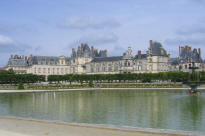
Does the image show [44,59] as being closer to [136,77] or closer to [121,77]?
[121,77]

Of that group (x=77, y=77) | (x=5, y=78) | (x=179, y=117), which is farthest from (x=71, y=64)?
(x=179, y=117)

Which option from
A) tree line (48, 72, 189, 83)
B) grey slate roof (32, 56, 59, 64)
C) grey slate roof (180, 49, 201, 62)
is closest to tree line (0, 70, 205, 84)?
tree line (48, 72, 189, 83)

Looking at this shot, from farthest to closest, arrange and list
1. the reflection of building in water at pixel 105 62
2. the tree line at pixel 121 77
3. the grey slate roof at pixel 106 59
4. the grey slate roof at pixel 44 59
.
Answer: the grey slate roof at pixel 44 59
the grey slate roof at pixel 106 59
the reflection of building in water at pixel 105 62
the tree line at pixel 121 77

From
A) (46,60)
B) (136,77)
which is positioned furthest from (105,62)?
(136,77)

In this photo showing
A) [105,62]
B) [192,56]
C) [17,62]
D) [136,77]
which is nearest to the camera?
[136,77]

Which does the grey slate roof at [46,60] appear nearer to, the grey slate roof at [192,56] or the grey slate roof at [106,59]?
the grey slate roof at [106,59]

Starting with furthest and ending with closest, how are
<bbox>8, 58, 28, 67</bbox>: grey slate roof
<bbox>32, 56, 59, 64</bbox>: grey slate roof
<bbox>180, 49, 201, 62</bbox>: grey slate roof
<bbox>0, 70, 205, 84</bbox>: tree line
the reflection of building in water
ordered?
<bbox>8, 58, 28, 67</bbox>: grey slate roof → <bbox>32, 56, 59, 64</bbox>: grey slate roof → <bbox>180, 49, 201, 62</bbox>: grey slate roof → the reflection of building in water → <bbox>0, 70, 205, 84</bbox>: tree line

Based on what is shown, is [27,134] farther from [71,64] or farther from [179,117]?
[71,64]

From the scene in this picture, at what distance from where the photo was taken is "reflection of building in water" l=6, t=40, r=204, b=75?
230ft

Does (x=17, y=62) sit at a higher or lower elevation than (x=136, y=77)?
higher

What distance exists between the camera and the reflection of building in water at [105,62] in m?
70.2

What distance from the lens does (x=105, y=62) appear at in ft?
253

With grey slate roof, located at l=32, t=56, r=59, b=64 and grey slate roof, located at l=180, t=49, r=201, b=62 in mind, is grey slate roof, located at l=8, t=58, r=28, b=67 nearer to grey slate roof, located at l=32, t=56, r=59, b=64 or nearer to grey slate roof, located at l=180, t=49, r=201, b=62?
grey slate roof, located at l=32, t=56, r=59, b=64

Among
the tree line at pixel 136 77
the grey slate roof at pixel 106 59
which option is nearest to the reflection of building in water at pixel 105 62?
the grey slate roof at pixel 106 59
